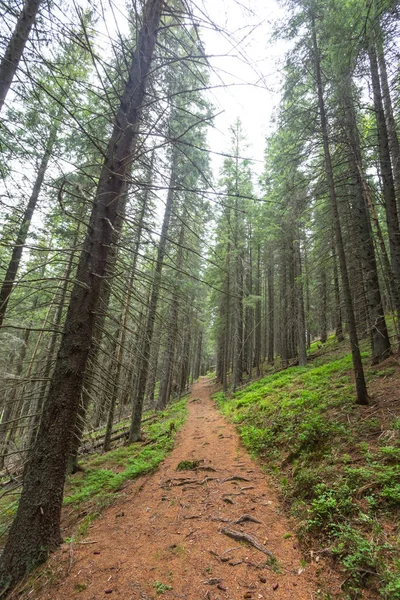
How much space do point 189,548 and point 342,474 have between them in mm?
2421

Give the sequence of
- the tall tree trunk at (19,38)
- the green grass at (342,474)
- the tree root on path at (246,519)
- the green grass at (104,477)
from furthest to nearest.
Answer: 1. the green grass at (104,477)
2. the tall tree trunk at (19,38)
3. the tree root on path at (246,519)
4. the green grass at (342,474)

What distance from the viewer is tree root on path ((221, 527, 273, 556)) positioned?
317cm

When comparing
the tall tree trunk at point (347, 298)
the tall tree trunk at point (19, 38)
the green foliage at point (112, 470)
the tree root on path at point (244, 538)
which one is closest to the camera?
the tree root on path at point (244, 538)

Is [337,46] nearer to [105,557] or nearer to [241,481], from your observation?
[241,481]

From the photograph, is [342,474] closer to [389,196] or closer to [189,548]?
[189,548]

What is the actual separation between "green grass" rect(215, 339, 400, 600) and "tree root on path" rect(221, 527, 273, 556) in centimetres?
53

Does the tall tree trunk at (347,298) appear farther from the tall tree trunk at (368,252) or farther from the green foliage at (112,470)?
the green foliage at (112,470)

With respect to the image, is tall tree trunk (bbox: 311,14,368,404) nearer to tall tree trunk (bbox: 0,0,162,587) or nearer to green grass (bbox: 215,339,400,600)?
green grass (bbox: 215,339,400,600)

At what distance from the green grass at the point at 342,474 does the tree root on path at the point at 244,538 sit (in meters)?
0.53

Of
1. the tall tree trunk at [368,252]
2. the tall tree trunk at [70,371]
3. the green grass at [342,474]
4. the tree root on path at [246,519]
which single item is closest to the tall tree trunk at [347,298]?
the green grass at [342,474]

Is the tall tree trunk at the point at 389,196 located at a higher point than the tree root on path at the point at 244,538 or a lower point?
higher

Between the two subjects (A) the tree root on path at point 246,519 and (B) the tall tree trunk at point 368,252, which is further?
(B) the tall tree trunk at point 368,252

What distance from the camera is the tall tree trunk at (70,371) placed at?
2.71 meters

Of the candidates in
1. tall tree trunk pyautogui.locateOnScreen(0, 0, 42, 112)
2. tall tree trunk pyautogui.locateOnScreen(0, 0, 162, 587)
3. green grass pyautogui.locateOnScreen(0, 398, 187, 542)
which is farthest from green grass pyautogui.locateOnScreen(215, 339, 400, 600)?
tall tree trunk pyautogui.locateOnScreen(0, 0, 42, 112)
